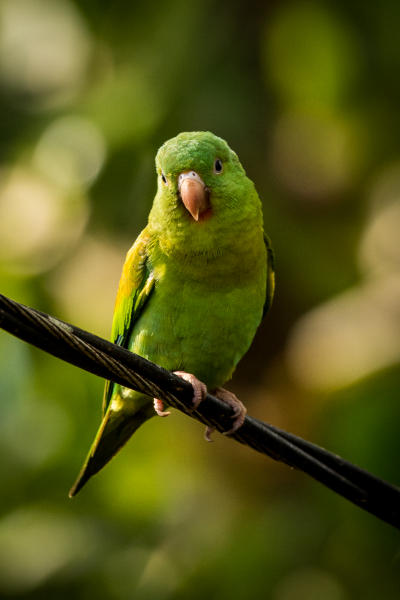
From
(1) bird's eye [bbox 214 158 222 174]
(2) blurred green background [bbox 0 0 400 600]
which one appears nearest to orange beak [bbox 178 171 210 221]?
(1) bird's eye [bbox 214 158 222 174]

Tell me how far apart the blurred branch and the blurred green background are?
2.58 meters

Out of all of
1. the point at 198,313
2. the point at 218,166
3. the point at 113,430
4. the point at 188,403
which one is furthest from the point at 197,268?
the point at 113,430

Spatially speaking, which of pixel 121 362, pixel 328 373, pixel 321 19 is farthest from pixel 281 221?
pixel 121 362

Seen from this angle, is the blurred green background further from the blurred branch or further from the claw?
the blurred branch

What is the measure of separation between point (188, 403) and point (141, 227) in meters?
3.59

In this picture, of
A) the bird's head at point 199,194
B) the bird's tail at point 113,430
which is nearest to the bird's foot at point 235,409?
the bird's tail at point 113,430

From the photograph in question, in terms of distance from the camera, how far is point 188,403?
218cm

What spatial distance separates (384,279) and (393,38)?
86.6 inches

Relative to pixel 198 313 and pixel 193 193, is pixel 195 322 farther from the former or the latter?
pixel 193 193

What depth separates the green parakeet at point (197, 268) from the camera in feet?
9.05

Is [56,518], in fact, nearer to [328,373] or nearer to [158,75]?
[328,373]

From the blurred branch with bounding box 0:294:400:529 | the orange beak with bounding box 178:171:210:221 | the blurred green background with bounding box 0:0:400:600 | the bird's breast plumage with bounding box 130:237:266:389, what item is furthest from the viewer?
the blurred green background with bounding box 0:0:400:600

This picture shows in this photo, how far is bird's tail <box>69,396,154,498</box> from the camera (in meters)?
3.06

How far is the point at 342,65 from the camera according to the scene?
19.8 feet
